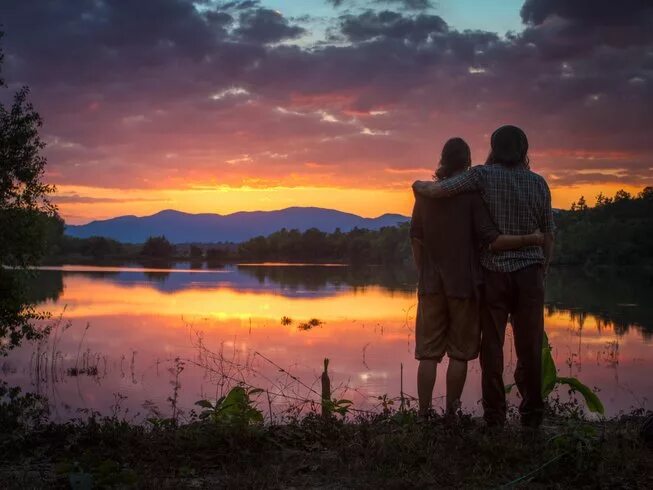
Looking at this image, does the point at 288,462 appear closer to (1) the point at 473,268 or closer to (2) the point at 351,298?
(1) the point at 473,268

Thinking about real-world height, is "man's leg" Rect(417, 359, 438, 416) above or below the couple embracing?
below

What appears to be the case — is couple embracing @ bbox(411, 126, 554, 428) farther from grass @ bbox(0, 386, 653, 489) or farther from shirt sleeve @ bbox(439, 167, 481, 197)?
grass @ bbox(0, 386, 653, 489)

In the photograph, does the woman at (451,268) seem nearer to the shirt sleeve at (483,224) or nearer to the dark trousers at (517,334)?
the shirt sleeve at (483,224)

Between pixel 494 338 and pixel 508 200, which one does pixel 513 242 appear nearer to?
pixel 508 200

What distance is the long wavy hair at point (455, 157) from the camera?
5.02m

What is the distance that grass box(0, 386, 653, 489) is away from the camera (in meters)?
3.89

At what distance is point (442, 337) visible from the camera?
5.01 metres

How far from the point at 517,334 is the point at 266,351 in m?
13.4

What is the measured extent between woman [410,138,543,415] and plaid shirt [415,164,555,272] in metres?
0.06

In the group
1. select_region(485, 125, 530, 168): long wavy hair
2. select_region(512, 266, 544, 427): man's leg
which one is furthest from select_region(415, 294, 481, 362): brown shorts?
select_region(485, 125, 530, 168): long wavy hair

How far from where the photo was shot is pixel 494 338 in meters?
4.81

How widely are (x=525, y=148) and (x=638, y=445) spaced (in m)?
2.37

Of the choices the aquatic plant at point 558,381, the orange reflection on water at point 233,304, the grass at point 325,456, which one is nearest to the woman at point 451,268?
the grass at point 325,456

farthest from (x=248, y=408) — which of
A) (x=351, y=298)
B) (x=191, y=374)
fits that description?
(x=351, y=298)
